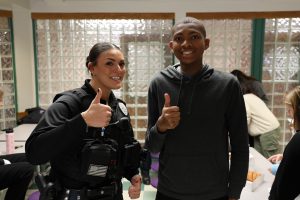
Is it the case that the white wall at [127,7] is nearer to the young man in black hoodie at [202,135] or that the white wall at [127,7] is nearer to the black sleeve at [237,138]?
the young man in black hoodie at [202,135]

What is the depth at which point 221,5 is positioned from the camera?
3.72m

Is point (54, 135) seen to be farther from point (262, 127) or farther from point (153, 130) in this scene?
point (262, 127)

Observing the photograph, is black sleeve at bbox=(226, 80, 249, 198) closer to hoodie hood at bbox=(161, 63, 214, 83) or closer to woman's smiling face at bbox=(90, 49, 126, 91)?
hoodie hood at bbox=(161, 63, 214, 83)

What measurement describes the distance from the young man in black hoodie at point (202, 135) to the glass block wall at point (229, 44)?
106 inches

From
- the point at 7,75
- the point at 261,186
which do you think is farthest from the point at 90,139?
the point at 7,75

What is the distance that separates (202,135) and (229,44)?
9.49 ft

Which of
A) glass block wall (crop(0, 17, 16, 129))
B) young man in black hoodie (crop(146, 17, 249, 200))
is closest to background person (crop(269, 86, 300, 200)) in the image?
young man in black hoodie (crop(146, 17, 249, 200))

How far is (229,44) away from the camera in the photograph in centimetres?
384

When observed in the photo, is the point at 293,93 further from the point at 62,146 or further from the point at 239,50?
the point at 239,50

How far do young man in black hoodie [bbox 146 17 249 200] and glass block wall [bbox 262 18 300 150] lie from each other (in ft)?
9.57

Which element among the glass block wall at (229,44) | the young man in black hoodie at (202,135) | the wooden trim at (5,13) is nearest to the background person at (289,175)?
the young man in black hoodie at (202,135)

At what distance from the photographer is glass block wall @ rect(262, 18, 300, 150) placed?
3787mm

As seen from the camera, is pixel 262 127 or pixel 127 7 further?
pixel 127 7

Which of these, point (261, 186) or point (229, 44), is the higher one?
point (229, 44)
